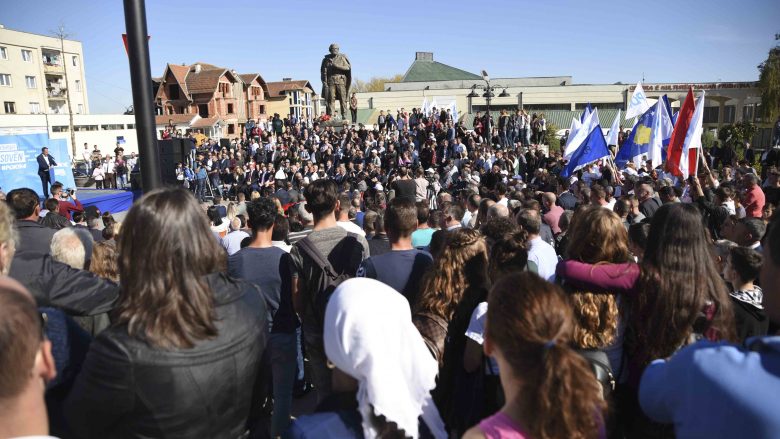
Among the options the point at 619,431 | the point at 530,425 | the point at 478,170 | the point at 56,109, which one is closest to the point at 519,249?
the point at 619,431

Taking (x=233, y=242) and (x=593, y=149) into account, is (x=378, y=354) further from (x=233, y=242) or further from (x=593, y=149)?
(x=593, y=149)

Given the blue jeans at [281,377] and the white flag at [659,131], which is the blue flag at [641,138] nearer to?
the white flag at [659,131]

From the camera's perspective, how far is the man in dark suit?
16.2m

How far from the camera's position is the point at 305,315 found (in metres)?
3.77

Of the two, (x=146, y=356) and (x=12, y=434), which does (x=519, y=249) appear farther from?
(x=12, y=434)

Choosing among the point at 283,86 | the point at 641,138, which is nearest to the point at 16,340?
the point at 641,138

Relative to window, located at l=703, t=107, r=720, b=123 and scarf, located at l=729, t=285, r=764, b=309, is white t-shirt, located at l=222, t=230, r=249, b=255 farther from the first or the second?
window, located at l=703, t=107, r=720, b=123

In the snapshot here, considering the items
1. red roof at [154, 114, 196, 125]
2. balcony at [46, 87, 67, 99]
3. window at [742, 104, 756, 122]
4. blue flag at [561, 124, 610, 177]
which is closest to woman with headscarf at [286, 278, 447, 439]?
blue flag at [561, 124, 610, 177]

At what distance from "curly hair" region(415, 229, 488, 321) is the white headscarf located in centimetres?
96

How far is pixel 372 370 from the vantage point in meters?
1.85

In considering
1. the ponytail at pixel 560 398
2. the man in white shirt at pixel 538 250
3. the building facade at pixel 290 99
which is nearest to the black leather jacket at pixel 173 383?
the ponytail at pixel 560 398

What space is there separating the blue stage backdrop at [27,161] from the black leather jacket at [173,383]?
55.4 feet

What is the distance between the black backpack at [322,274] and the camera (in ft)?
11.9

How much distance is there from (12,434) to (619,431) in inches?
107
